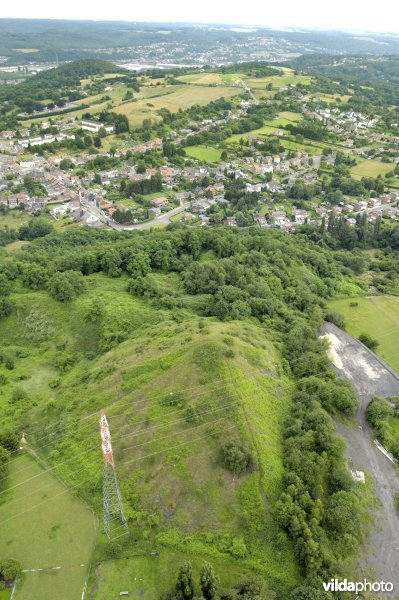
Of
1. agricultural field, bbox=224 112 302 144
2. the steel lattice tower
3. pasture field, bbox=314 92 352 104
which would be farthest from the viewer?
pasture field, bbox=314 92 352 104

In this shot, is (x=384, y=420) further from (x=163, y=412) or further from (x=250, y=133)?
(x=250, y=133)

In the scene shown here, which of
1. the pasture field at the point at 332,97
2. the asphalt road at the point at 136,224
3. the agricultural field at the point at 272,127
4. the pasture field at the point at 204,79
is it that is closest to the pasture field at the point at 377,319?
the asphalt road at the point at 136,224

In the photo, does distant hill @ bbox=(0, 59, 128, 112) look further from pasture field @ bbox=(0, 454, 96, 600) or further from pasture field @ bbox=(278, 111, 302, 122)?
pasture field @ bbox=(0, 454, 96, 600)

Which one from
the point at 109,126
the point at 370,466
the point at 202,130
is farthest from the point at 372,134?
the point at 370,466

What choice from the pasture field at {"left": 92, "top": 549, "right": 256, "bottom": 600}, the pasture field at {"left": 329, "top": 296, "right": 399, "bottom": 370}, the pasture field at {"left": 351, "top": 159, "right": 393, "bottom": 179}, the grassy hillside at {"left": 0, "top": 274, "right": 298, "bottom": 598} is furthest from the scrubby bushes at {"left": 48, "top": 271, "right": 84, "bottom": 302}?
the pasture field at {"left": 351, "top": 159, "right": 393, "bottom": 179}

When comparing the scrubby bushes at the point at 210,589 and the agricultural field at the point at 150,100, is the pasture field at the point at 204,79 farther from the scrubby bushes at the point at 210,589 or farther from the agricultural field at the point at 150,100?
the scrubby bushes at the point at 210,589

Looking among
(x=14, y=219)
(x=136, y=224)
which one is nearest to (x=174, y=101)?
(x=136, y=224)
